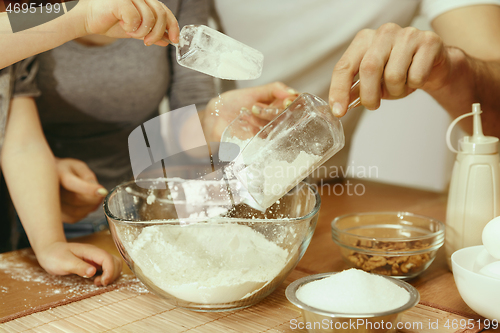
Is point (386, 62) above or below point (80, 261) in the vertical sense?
above

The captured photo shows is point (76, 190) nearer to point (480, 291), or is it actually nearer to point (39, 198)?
point (39, 198)

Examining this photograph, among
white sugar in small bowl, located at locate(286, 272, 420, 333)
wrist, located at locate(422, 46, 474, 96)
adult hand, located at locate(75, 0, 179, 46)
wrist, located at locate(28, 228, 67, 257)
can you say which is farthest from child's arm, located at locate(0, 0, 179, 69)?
wrist, located at locate(422, 46, 474, 96)

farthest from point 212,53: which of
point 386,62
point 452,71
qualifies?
point 452,71

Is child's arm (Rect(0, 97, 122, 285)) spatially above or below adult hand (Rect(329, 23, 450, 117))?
below

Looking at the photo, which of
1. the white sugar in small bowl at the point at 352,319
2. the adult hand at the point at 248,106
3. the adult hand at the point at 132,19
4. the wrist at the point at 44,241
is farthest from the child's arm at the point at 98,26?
the white sugar in small bowl at the point at 352,319

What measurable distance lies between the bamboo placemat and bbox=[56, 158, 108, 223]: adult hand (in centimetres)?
28

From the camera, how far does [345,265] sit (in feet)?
2.20

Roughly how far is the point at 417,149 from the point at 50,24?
1.74 metres

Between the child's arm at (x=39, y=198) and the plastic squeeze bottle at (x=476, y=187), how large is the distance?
1.82 ft

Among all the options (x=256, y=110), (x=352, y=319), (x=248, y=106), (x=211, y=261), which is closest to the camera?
(x=352, y=319)

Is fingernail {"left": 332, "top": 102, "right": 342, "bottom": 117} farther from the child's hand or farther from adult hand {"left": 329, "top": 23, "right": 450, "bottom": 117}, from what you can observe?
the child's hand

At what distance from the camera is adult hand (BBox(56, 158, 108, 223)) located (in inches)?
32.2

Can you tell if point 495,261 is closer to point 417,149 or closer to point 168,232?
point 168,232

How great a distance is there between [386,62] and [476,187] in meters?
0.24
